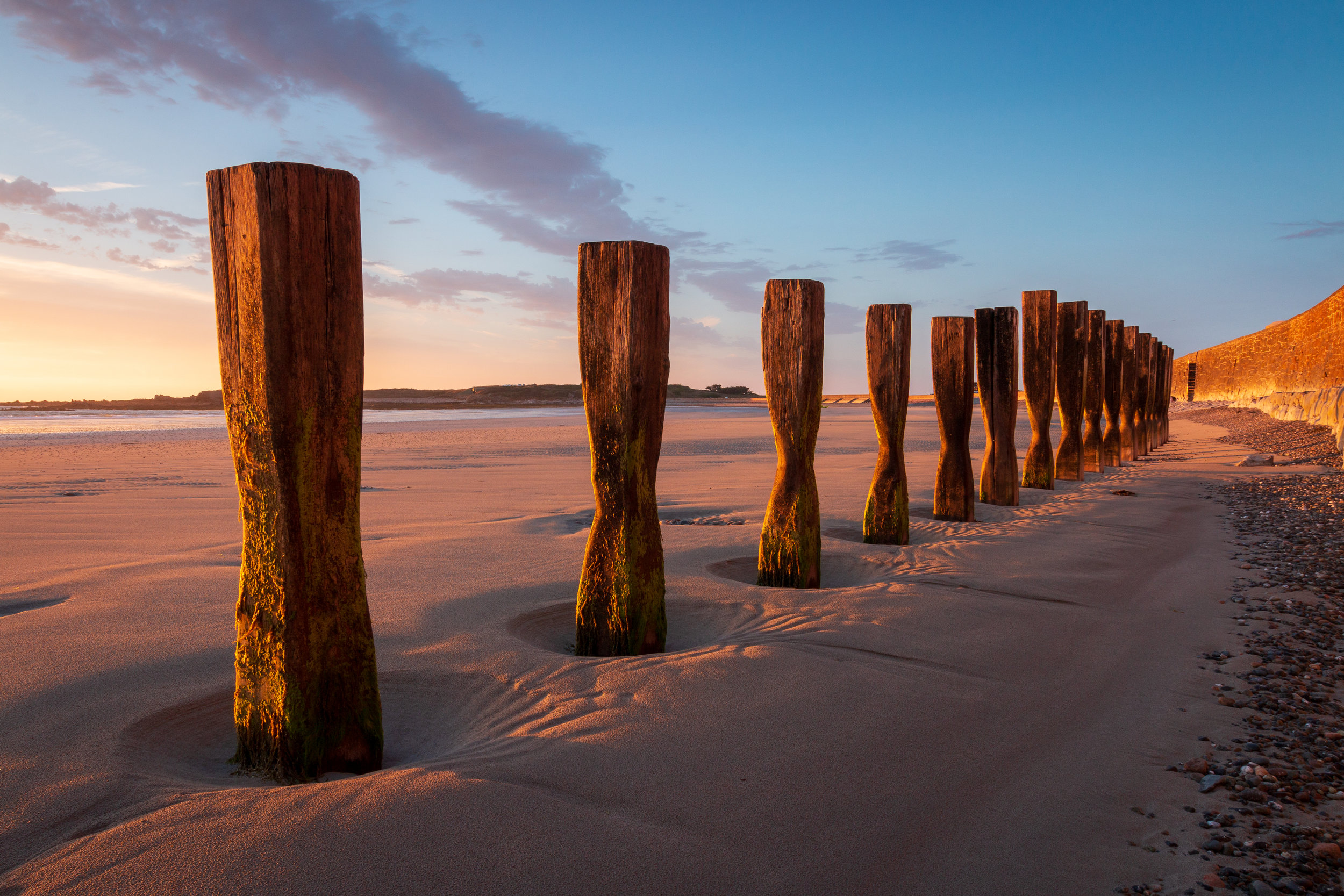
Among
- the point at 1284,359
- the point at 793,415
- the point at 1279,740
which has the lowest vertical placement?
the point at 1279,740

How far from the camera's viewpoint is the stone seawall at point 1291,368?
24.1 meters

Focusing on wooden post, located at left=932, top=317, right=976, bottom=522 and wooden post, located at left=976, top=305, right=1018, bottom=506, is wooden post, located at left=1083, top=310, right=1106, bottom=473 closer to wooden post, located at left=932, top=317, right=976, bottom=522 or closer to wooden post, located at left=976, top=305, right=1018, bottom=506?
wooden post, located at left=976, top=305, right=1018, bottom=506

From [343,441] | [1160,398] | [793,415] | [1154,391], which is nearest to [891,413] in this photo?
[793,415]

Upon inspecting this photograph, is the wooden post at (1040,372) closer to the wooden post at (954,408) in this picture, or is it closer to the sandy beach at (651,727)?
the wooden post at (954,408)

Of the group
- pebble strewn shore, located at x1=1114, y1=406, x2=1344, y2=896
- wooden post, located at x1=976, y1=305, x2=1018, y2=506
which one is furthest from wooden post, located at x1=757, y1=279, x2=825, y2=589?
wooden post, located at x1=976, y1=305, x2=1018, y2=506

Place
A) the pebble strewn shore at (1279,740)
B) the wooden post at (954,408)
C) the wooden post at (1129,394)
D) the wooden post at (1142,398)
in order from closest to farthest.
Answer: the pebble strewn shore at (1279,740)
the wooden post at (954,408)
the wooden post at (1129,394)
the wooden post at (1142,398)

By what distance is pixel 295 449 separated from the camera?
2352 mm

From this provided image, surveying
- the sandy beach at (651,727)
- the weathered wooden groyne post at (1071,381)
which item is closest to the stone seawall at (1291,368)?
the weathered wooden groyne post at (1071,381)

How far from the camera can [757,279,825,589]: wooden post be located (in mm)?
4730

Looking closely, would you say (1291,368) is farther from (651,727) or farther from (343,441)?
(343,441)

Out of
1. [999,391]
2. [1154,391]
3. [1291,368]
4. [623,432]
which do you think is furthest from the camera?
[1291,368]

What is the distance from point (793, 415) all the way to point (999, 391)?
4.55 metres

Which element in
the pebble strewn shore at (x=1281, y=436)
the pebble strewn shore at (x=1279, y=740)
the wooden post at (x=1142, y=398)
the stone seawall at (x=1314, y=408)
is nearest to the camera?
the pebble strewn shore at (x=1279, y=740)

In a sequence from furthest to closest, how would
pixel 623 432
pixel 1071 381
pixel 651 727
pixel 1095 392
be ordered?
pixel 1095 392
pixel 1071 381
pixel 623 432
pixel 651 727
